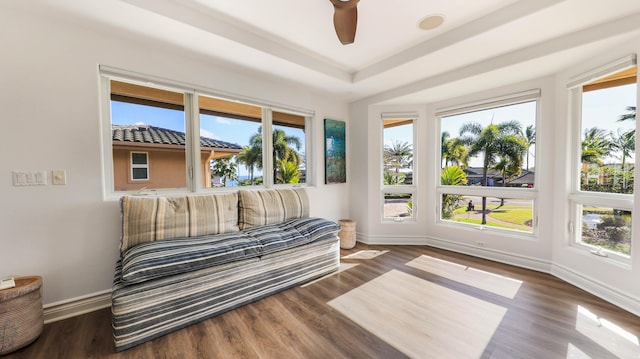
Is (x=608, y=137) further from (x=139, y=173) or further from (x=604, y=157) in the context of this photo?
(x=139, y=173)

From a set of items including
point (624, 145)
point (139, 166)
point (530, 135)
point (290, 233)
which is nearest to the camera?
point (624, 145)

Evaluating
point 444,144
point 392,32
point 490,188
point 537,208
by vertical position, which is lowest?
point 537,208

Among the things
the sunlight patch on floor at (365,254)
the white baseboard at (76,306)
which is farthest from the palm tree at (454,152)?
the white baseboard at (76,306)

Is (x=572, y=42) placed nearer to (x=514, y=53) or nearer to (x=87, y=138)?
(x=514, y=53)

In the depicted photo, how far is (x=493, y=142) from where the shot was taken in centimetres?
329

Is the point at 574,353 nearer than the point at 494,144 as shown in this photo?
Yes

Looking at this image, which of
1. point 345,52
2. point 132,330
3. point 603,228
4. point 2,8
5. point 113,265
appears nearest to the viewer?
point 132,330

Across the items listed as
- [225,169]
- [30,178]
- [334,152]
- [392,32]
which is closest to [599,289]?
[392,32]

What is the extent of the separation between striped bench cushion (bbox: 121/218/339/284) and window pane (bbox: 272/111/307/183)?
0.95m

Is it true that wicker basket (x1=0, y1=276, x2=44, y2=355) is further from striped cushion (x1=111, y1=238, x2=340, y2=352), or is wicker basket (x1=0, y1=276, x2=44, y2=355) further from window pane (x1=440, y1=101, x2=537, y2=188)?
window pane (x1=440, y1=101, x2=537, y2=188)

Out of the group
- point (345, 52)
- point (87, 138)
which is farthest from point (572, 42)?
point (87, 138)

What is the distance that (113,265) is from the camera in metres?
2.21

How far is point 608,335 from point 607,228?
45.5 inches

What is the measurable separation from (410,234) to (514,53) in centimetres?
271
